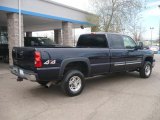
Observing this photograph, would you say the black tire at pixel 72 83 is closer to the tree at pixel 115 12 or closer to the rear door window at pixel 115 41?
the rear door window at pixel 115 41

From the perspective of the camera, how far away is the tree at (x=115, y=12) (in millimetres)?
19453

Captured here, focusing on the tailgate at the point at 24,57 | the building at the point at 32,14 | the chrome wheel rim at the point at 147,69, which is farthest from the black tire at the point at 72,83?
the building at the point at 32,14

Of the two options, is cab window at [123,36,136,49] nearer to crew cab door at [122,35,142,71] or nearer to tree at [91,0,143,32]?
crew cab door at [122,35,142,71]

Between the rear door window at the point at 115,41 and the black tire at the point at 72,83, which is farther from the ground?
the rear door window at the point at 115,41

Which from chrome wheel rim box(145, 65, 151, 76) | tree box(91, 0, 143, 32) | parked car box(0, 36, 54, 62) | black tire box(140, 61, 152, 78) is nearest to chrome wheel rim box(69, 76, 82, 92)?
black tire box(140, 61, 152, 78)

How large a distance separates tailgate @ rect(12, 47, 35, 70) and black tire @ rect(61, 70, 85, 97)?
3.56 feet

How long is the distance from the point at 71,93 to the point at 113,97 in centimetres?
127

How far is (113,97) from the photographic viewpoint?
6078mm

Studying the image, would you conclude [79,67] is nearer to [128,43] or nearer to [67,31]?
[128,43]

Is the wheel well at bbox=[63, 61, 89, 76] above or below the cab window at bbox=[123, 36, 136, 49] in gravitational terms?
below

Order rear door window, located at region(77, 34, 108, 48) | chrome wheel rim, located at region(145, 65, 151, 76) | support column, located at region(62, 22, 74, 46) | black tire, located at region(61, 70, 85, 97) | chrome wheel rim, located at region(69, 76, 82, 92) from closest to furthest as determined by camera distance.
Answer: black tire, located at region(61, 70, 85, 97) < chrome wheel rim, located at region(69, 76, 82, 92) < rear door window, located at region(77, 34, 108, 48) < chrome wheel rim, located at region(145, 65, 151, 76) < support column, located at region(62, 22, 74, 46)

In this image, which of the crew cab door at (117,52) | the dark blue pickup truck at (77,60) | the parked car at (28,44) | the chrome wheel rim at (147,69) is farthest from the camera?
the parked car at (28,44)

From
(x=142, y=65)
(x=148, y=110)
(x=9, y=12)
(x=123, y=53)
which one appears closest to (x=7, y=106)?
(x=148, y=110)

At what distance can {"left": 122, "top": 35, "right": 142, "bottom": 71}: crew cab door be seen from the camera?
319 inches
